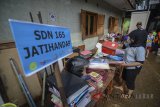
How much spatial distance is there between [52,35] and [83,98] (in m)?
0.75

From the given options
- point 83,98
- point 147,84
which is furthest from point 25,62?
point 147,84

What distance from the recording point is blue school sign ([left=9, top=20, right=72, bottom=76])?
13.9 inches

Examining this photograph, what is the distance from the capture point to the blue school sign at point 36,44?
0.35 meters

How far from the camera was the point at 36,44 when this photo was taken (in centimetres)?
43

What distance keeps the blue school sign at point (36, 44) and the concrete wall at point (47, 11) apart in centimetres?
115

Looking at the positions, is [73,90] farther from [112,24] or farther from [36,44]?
[112,24]

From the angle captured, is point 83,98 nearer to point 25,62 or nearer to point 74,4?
point 25,62

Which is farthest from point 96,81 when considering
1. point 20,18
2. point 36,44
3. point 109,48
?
point 20,18

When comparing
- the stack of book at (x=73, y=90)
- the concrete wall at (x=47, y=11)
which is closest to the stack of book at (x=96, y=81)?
the stack of book at (x=73, y=90)

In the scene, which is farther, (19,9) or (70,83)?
(19,9)

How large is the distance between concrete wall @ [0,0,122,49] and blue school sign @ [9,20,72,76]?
3.79 feet

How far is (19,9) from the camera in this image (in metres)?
1.30

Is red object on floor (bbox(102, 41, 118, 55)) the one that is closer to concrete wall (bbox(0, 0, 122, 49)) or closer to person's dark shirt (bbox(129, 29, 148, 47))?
person's dark shirt (bbox(129, 29, 148, 47))

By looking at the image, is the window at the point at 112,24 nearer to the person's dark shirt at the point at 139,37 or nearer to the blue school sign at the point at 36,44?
the person's dark shirt at the point at 139,37
